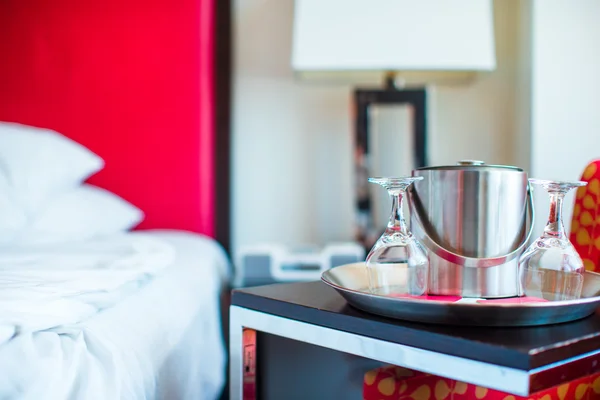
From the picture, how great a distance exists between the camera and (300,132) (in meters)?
2.01

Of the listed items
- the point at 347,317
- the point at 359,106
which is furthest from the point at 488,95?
the point at 347,317

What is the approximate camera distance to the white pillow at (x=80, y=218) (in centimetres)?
132

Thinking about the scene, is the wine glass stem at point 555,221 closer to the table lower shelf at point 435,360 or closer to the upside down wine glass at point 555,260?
the upside down wine glass at point 555,260

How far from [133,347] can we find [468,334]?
45 centimetres

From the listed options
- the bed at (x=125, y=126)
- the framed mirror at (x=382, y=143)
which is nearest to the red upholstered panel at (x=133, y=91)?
the bed at (x=125, y=126)

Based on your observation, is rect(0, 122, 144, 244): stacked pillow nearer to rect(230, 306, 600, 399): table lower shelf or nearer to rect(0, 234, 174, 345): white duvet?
rect(0, 234, 174, 345): white duvet

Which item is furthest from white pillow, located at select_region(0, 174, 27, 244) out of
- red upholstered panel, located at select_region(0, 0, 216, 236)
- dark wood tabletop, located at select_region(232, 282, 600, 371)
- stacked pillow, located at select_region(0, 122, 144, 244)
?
dark wood tabletop, located at select_region(232, 282, 600, 371)

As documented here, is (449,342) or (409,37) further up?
(409,37)

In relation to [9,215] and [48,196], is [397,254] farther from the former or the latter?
[48,196]

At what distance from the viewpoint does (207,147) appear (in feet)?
6.02

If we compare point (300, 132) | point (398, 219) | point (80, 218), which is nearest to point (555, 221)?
point (398, 219)

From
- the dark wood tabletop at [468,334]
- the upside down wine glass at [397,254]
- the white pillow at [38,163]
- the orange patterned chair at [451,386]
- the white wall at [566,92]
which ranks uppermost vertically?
the white wall at [566,92]

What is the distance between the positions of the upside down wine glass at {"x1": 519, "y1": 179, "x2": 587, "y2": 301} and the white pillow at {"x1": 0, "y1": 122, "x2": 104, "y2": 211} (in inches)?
40.5

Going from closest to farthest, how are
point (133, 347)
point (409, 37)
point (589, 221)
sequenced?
point (133, 347), point (589, 221), point (409, 37)
